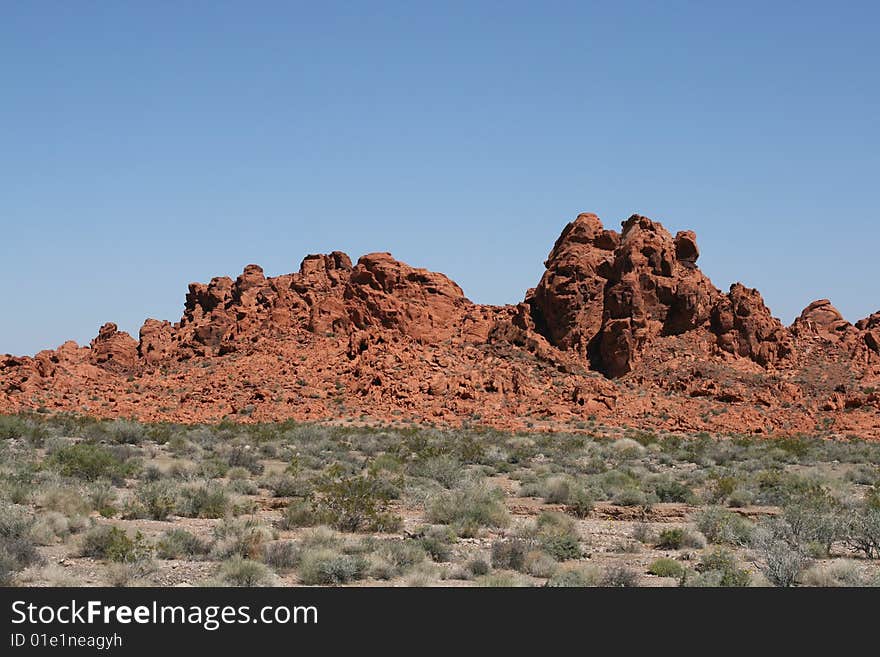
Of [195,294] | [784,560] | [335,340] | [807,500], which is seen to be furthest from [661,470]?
[195,294]

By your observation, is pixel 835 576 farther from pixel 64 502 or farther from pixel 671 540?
pixel 64 502

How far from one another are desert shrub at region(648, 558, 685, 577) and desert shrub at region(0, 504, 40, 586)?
30.0 feet

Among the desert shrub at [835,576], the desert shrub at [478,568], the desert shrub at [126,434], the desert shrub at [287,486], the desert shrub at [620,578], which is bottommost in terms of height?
the desert shrub at [835,576]

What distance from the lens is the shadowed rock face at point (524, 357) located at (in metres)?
53.6

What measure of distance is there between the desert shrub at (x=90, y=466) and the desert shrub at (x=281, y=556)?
1059 cm

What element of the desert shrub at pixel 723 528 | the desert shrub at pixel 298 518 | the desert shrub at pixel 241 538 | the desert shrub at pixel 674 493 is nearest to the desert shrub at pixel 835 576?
the desert shrub at pixel 723 528

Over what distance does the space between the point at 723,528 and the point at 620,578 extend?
5.23 m

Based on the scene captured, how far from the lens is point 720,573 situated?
45.0 ft

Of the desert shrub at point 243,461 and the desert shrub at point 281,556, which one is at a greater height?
the desert shrub at point 243,461

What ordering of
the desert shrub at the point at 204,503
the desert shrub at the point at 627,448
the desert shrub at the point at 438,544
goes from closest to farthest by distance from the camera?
the desert shrub at the point at 438,544
the desert shrub at the point at 204,503
the desert shrub at the point at 627,448

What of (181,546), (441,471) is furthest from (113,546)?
(441,471)

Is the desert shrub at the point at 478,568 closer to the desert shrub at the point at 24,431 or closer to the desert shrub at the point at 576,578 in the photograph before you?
the desert shrub at the point at 576,578
